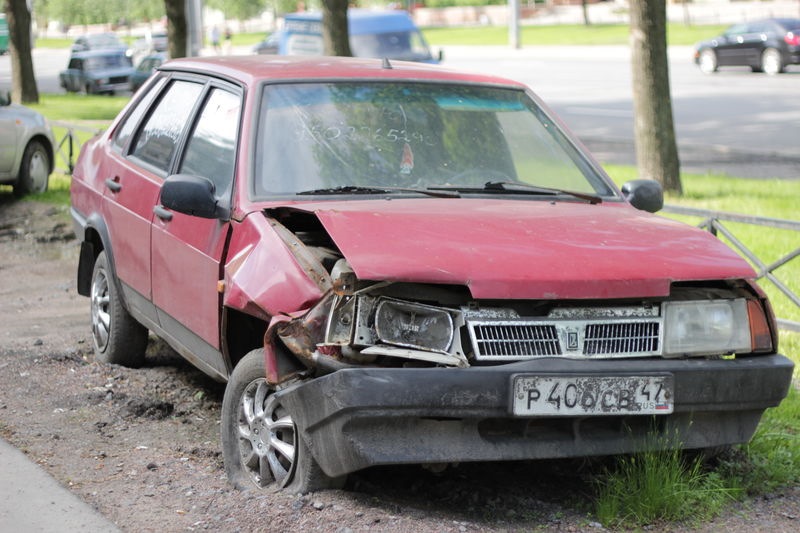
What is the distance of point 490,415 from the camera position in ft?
13.4

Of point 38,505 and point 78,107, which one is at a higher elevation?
point 38,505

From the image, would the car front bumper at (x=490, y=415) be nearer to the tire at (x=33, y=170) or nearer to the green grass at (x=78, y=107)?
the tire at (x=33, y=170)

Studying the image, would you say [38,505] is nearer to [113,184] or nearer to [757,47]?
[113,184]

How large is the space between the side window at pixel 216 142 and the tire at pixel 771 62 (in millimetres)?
28966

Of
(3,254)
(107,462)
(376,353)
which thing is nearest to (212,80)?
(107,462)

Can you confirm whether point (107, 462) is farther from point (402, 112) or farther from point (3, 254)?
point (3, 254)

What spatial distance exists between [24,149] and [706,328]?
1150 centimetres

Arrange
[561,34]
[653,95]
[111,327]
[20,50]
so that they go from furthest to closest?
1. [561,34]
2. [20,50]
3. [653,95]
4. [111,327]

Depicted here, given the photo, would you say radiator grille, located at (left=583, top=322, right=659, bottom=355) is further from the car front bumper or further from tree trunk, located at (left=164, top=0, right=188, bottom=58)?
tree trunk, located at (left=164, top=0, right=188, bottom=58)

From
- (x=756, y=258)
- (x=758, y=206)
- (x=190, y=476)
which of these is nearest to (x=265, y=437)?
(x=190, y=476)

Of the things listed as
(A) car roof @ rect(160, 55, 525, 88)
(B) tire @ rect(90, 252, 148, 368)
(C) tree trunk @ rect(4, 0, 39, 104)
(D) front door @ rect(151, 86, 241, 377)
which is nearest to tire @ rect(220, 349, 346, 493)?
(D) front door @ rect(151, 86, 241, 377)

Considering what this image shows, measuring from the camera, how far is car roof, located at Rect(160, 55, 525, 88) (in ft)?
18.4

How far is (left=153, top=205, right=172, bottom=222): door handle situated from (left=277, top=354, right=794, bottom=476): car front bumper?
163 cm

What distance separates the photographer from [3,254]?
436 inches
